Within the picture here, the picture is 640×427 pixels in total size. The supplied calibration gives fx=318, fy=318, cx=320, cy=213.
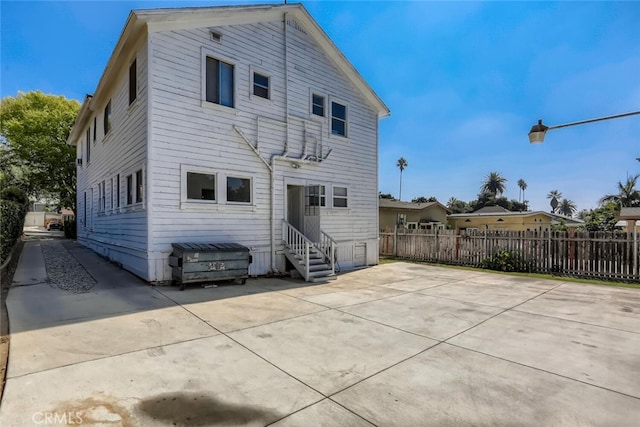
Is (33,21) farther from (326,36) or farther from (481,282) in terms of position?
(481,282)

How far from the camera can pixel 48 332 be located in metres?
4.57

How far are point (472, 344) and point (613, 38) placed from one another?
38.1ft

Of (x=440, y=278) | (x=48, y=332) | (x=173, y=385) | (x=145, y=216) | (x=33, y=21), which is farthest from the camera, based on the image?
(x=440, y=278)

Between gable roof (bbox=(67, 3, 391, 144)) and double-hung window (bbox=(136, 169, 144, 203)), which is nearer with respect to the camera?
gable roof (bbox=(67, 3, 391, 144))

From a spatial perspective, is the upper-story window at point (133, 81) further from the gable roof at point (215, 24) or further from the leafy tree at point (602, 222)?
the leafy tree at point (602, 222)

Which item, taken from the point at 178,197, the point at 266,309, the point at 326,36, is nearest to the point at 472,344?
the point at 266,309

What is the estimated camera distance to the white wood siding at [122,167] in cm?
852

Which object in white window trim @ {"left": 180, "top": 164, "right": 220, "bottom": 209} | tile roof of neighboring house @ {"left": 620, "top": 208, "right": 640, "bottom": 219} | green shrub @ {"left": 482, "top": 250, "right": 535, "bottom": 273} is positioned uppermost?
white window trim @ {"left": 180, "top": 164, "right": 220, "bottom": 209}

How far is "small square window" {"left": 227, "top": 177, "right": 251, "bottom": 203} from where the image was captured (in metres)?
9.61

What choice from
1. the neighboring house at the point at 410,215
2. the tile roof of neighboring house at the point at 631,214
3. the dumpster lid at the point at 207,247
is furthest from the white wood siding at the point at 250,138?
the tile roof of neighboring house at the point at 631,214

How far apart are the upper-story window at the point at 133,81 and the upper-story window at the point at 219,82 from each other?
2025mm

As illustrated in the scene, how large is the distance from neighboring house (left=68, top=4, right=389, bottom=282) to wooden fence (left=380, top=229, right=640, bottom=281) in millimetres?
2985

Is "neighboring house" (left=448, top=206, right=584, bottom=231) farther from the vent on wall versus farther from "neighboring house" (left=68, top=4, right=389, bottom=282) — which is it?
the vent on wall

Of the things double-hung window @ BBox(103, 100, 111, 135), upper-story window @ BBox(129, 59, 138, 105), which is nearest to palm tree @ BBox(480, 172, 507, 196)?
double-hung window @ BBox(103, 100, 111, 135)
